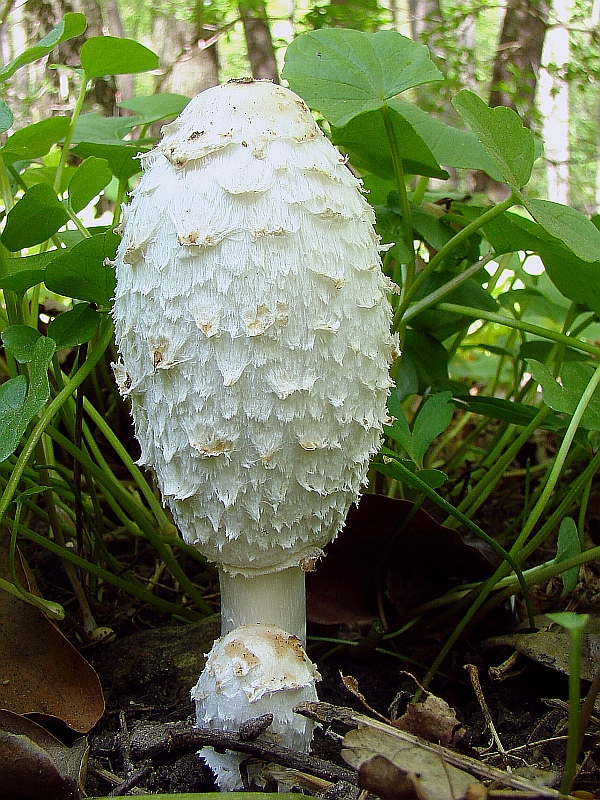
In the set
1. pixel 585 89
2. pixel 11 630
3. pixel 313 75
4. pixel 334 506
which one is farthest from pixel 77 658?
pixel 585 89

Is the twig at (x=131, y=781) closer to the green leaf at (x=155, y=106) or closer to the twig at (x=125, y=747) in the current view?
the twig at (x=125, y=747)

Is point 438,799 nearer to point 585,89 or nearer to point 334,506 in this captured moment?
point 334,506

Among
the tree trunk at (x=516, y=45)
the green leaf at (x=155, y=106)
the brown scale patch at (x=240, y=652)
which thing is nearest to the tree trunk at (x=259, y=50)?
the tree trunk at (x=516, y=45)

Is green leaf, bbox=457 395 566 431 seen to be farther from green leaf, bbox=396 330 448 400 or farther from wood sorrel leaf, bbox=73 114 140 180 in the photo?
wood sorrel leaf, bbox=73 114 140 180

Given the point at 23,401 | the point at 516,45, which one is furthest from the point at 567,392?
the point at 516,45

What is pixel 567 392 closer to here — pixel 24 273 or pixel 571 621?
pixel 571 621

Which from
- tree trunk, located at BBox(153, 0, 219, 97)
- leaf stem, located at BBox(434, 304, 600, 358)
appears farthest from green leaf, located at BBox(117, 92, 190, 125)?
tree trunk, located at BBox(153, 0, 219, 97)

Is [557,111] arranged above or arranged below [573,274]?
below
